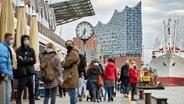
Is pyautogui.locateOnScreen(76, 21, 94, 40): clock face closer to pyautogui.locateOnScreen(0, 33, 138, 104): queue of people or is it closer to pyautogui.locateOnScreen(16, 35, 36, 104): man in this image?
pyautogui.locateOnScreen(0, 33, 138, 104): queue of people

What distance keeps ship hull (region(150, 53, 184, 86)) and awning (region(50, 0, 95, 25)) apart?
2610cm

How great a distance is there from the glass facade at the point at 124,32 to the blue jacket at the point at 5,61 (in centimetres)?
9138

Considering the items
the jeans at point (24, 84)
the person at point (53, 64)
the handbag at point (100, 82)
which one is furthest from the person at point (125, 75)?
the person at point (53, 64)

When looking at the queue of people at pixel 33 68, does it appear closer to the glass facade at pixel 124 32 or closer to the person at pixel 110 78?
the person at pixel 110 78

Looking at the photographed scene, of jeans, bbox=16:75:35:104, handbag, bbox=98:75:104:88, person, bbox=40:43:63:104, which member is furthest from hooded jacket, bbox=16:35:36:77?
handbag, bbox=98:75:104:88

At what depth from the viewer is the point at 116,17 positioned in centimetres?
12738

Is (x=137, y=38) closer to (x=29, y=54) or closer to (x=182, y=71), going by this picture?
(x=182, y=71)

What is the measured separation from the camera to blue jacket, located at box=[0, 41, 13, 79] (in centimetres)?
1159

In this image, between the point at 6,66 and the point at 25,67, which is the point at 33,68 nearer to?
the point at 25,67

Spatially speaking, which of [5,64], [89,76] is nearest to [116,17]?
[89,76]

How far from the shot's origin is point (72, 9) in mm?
62406

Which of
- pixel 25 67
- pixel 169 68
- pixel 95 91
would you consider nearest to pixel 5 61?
pixel 25 67

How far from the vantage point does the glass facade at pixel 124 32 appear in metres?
114

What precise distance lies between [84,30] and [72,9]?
132 feet
